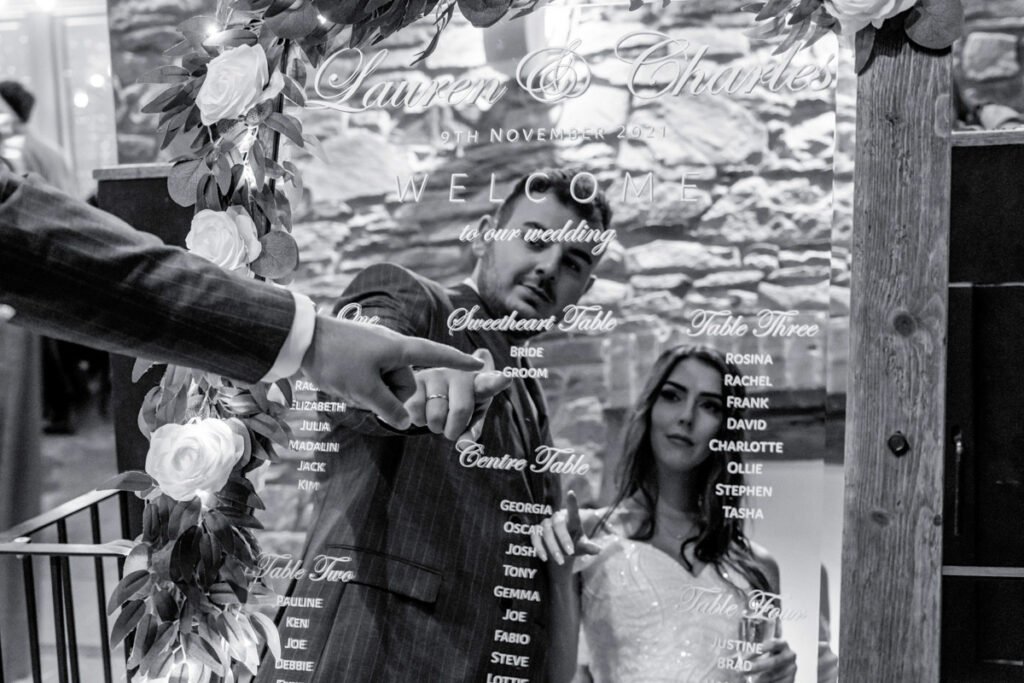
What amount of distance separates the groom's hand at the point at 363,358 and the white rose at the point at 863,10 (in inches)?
33.6

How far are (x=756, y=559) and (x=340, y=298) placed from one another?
3.23 feet

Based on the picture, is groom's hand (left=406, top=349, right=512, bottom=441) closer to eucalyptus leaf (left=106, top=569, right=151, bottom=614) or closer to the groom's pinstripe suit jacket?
the groom's pinstripe suit jacket

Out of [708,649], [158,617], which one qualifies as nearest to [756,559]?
[708,649]

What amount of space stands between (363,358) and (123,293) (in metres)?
0.33

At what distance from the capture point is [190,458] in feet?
5.79

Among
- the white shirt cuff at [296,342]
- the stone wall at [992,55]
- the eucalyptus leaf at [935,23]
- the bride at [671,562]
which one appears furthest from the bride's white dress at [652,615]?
the stone wall at [992,55]

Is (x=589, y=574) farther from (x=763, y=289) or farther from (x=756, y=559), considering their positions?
(x=763, y=289)

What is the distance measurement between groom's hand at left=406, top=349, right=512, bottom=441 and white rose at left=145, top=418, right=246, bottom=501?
0.38 metres

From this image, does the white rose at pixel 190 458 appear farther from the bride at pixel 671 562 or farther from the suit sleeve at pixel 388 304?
the bride at pixel 671 562

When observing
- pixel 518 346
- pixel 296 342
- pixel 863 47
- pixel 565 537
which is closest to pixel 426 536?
pixel 565 537

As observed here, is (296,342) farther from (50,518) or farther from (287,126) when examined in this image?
(50,518)

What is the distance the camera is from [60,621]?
208 cm

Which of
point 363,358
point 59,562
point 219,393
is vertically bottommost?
point 59,562

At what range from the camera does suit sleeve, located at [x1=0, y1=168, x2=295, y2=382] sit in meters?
1.20
